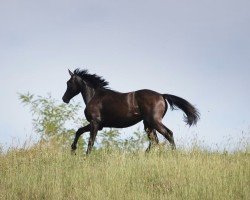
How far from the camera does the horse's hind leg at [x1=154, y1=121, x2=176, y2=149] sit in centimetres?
1397

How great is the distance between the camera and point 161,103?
14305 mm

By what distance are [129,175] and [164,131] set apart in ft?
9.80

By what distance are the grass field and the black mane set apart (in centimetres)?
268

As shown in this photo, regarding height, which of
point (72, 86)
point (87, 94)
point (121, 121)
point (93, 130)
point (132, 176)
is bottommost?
point (132, 176)

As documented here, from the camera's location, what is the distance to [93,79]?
15.7 meters

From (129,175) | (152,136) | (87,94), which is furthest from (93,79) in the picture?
(129,175)

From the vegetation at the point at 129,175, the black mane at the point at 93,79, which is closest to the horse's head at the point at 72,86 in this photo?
the black mane at the point at 93,79

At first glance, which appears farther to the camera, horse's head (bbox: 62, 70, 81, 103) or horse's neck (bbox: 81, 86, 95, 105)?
horse's head (bbox: 62, 70, 81, 103)

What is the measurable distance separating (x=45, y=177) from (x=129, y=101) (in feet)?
12.4

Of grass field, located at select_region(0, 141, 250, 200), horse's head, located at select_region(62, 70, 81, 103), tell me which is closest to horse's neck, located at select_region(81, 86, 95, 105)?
horse's head, located at select_region(62, 70, 81, 103)

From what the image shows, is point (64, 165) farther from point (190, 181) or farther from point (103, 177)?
point (190, 181)

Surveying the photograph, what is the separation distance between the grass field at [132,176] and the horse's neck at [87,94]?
2.20 meters

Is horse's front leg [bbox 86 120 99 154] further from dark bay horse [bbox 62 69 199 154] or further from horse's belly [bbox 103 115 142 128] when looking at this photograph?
horse's belly [bbox 103 115 142 128]

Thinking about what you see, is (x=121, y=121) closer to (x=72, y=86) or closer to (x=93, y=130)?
(x=93, y=130)
